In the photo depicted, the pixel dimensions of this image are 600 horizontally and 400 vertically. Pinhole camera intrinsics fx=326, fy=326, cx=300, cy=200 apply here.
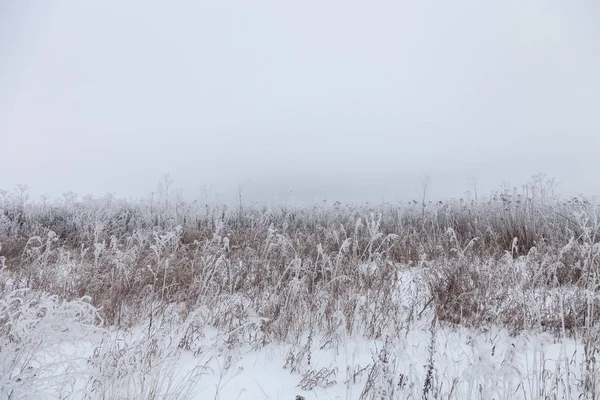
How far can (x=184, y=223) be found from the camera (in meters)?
10.4

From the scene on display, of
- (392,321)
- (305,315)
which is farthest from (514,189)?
(305,315)

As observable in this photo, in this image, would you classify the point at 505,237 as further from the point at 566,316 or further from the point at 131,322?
the point at 131,322

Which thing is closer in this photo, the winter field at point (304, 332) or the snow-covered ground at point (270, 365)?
the snow-covered ground at point (270, 365)

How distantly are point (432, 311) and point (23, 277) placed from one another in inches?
224

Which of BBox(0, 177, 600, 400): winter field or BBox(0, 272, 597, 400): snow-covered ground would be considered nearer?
BBox(0, 272, 597, 400): snow-covered ground

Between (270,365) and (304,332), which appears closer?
(270,365)

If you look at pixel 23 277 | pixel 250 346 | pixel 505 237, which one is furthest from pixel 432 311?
pixel 23 277

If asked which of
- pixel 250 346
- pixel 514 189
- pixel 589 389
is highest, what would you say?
pixel 514 189

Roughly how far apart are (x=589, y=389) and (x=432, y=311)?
1.60 m

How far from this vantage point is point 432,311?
3775 millimetres

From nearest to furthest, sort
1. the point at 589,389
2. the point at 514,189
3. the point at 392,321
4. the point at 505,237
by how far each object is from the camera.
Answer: the point at 589,389
the point at 392,321
the point at 505,237
the point at 514,189

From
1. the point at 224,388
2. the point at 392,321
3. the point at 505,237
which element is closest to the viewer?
the point at 224,388

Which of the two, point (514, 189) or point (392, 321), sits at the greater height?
point (514, 189)

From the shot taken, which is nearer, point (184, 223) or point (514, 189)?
point (514, 189)
